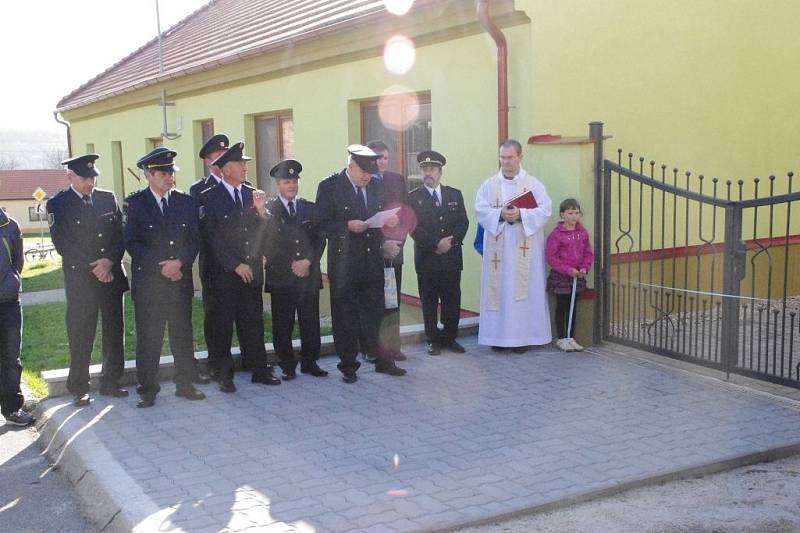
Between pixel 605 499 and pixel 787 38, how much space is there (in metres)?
7.67

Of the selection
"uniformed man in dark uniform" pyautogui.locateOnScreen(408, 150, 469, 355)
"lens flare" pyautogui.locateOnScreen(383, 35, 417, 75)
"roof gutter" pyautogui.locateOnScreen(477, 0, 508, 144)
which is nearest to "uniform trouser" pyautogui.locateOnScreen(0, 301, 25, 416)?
"uniformed man in dark uniform" pyautogui.locateOnScreen(408, 150, 469, 355)

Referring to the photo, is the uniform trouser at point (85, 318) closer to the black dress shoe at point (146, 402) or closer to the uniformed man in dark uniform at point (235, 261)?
the black dress shoe at point (146, 402)

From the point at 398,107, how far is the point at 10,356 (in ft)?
18.8

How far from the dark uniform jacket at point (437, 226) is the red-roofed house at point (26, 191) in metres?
58.0

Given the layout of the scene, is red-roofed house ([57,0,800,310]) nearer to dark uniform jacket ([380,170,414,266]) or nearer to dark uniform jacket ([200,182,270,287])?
dark uniform jacket ([380,170,414,266])

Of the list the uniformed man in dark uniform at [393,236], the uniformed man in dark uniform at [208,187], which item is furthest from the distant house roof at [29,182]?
the uniformed man in dark uniform at [393,236]

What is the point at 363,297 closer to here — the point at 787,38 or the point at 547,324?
the point at 547,324

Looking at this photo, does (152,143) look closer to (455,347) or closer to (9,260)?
(455,347)

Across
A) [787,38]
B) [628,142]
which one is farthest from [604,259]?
[787,38]

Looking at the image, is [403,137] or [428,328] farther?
[403,137]

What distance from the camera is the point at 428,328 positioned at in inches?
324

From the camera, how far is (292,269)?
23.2 feet

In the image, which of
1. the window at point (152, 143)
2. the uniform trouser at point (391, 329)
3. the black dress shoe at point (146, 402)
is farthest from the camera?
the window at point (152, 143)

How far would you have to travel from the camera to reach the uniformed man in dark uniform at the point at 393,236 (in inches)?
291
